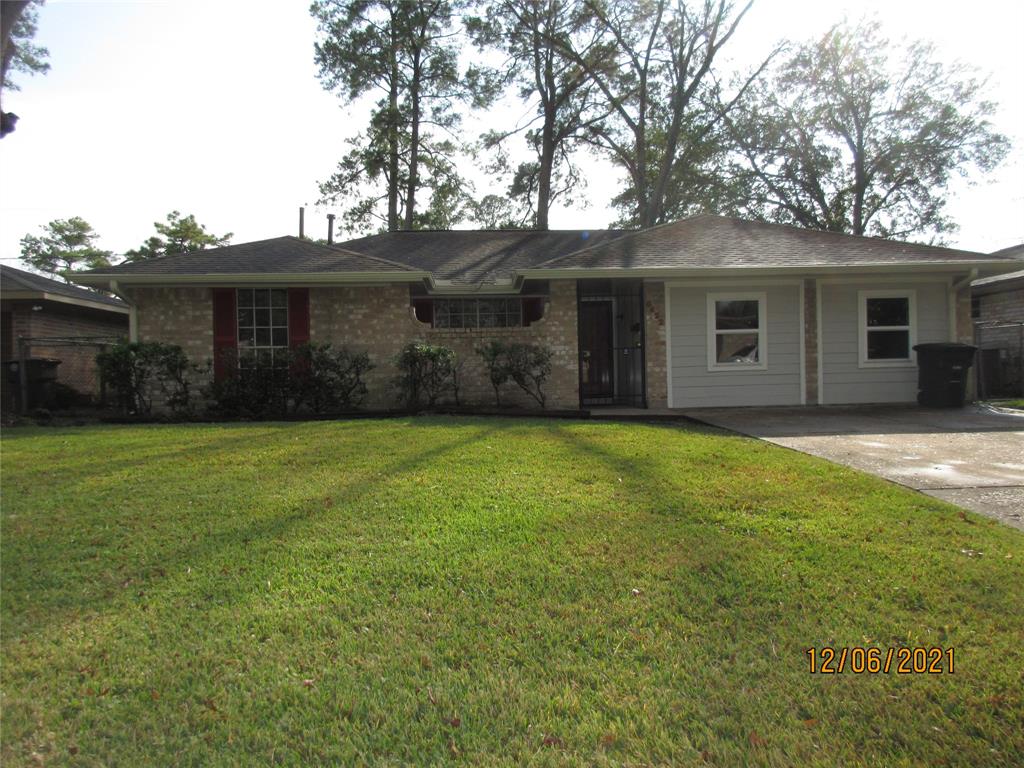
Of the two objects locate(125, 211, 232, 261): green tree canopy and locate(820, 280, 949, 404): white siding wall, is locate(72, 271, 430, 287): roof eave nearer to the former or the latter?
locate(820, 280, 949, 404): white siding wall

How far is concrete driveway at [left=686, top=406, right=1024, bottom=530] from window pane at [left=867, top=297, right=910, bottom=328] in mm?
1735

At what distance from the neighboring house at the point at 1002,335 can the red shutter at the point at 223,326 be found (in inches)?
592

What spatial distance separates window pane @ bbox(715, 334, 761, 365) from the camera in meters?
11.8

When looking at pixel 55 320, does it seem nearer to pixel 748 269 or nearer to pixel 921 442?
pixel 748 269

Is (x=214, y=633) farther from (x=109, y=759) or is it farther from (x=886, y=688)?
(x=886, y=688)

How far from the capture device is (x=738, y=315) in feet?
38.8

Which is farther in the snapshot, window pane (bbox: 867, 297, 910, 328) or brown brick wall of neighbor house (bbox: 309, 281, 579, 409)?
window pane (bbox: 867, 297, 910, 328)

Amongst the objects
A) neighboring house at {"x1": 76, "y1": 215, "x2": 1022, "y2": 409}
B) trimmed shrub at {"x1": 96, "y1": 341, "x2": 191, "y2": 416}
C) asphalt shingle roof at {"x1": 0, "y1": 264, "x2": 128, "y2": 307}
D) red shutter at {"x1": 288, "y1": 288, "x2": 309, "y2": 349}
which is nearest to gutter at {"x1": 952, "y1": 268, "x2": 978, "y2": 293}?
neighboring house at {"x1": 76, "y1": 215, "x2": 1022, "y2": 409}

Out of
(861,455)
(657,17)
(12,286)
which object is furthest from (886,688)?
(657,17)

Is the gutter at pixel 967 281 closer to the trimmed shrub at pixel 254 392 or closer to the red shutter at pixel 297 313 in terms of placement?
the red shutter at pixel 297 313

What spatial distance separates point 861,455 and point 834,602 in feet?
13.6

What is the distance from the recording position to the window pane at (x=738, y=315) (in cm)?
1180

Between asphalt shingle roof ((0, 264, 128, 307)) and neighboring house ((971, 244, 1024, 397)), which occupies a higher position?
asphalt shingle roof ((0, 264, 128, 307))
